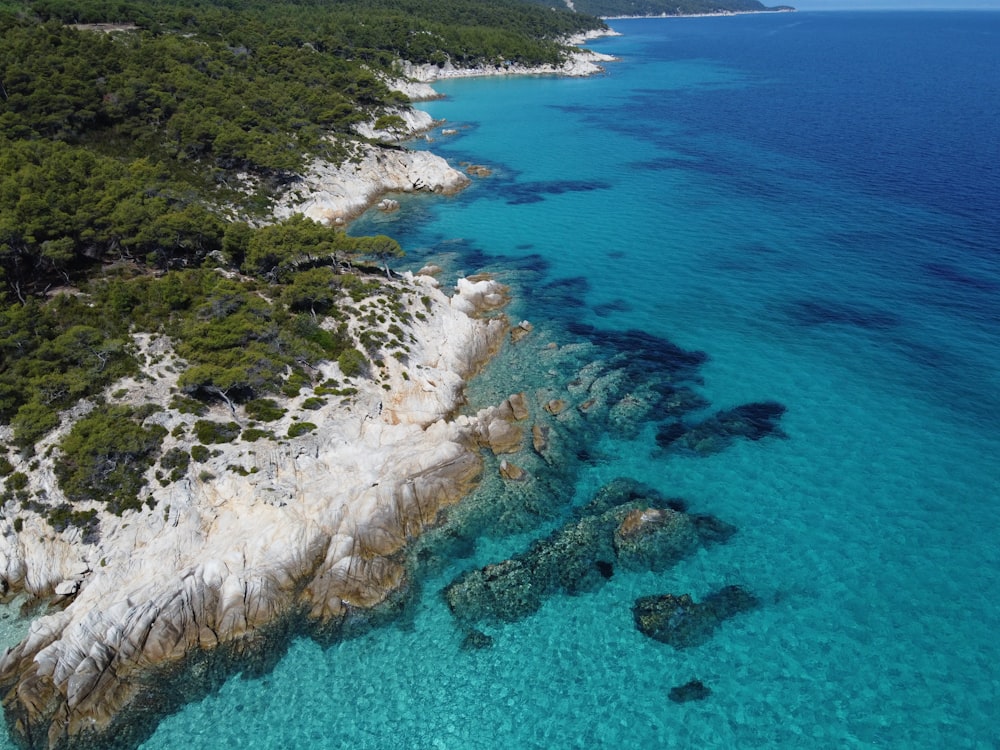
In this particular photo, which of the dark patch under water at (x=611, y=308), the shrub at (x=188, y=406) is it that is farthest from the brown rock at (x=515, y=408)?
the shrub at (x=188, y=406)

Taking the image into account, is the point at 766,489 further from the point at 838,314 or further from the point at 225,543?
the point at 225,543

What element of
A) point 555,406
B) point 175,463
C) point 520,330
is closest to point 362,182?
point 520,330

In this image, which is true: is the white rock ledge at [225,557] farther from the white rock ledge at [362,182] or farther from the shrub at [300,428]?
the white rock ledge at [362,182]

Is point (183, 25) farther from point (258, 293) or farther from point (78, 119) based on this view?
point (258, 293)

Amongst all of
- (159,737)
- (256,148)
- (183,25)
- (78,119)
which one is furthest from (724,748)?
(183,25)

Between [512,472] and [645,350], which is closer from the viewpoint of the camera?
[512,472]

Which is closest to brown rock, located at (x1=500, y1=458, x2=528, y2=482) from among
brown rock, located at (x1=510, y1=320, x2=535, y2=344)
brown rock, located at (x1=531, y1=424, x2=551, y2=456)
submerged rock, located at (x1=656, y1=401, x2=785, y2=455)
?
brown rock, located at (x1=531, y1=424, x2=551, y2=456)

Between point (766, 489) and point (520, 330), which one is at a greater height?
point (520, 330)
